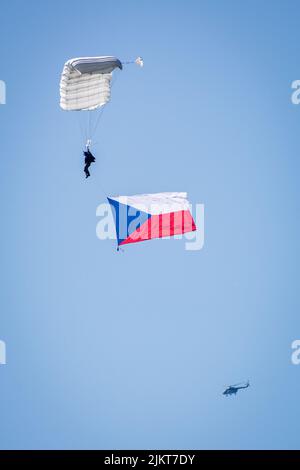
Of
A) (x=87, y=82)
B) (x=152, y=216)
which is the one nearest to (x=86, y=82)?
(x=87, y=82)

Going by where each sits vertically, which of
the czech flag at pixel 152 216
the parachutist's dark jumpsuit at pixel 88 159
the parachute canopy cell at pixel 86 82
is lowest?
the czech flag at pixel 152 216

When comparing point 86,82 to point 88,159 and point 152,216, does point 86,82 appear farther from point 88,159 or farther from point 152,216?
point 152,216

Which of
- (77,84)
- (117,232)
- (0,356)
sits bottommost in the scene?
(0,356)

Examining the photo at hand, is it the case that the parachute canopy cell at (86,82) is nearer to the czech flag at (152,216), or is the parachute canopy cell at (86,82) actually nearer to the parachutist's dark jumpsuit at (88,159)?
the parachutist's dark jumpsuit at (88,159)
